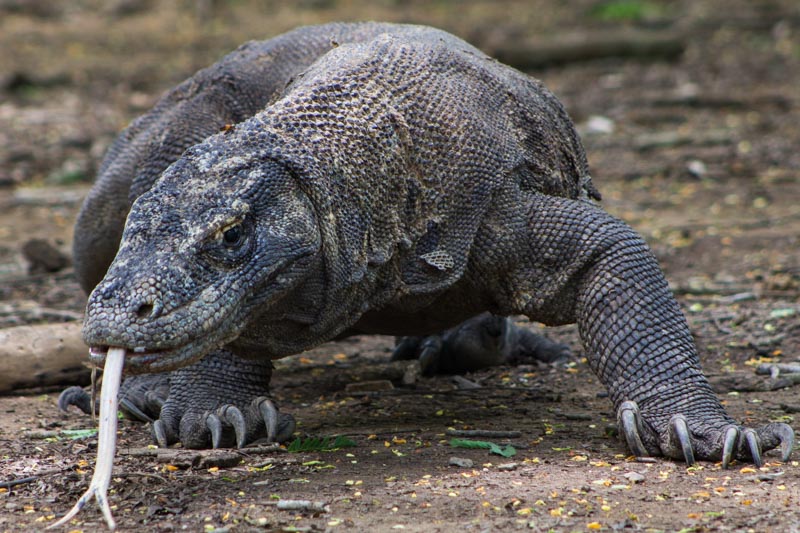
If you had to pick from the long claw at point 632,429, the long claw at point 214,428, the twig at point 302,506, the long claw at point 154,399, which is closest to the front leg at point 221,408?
the long claw at point 214,428

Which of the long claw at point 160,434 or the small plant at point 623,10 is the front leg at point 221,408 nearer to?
the long claw at point 160,434

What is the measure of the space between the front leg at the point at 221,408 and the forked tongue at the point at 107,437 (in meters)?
1.01

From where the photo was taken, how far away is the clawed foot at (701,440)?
353 cm

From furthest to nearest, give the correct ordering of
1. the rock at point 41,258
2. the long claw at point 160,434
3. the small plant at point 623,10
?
the small plant at point 623,10 → the rock at point 41,258 → the long claw at point 160,434

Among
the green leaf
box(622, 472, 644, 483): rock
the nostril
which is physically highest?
the nostril

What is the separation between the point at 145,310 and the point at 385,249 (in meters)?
0.91

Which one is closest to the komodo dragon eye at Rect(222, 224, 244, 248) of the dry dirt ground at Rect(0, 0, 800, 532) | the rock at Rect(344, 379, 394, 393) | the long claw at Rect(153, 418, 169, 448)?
the dry dirt ground at Rect(0, 0, 800, 532)

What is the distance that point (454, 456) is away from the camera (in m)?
3.81

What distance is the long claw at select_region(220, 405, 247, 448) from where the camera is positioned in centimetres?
395

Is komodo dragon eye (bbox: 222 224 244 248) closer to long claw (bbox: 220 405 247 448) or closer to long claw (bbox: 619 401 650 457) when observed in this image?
long claw (bbox: 220 405 247 448)

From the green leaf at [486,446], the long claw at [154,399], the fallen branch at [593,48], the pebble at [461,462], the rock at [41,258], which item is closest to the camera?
the pebble at [461,462]

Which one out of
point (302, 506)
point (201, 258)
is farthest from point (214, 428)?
point (201, 258)

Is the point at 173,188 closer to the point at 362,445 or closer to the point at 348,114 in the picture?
the point at 348,114

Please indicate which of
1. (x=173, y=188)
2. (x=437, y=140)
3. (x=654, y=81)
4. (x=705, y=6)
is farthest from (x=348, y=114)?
(x=705, y=6)
